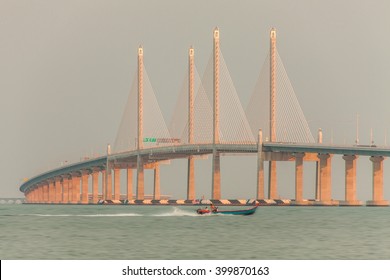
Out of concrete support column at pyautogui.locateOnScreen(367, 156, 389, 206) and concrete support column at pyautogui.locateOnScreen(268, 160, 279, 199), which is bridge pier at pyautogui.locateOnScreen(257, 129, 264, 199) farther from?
concrete support column at pyautogui.locateOnScreen(367, 156, 389, 206)

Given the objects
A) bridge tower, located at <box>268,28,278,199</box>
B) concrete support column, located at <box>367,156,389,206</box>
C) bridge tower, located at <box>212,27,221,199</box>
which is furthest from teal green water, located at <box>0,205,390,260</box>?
concrete support column, located at <box>367,156,389,206</box>

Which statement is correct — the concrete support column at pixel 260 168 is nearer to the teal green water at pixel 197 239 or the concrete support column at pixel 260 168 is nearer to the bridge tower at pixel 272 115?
the bridge tower at pixel 272 115

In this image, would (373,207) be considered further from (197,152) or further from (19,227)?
(19,227)

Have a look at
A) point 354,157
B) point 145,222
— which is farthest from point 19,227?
point 354,157

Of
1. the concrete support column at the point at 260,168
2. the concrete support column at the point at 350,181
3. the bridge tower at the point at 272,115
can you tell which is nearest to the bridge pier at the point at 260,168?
the concrete support column at the point at 260,168

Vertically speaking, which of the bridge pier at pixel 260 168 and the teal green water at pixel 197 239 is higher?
the bridge pier at pixel 260 168

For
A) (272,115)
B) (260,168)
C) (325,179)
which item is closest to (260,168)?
(260,168)

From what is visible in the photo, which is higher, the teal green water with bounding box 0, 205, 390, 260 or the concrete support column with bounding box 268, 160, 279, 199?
the concrete support column with bounding box 268, 160, 279, 199
